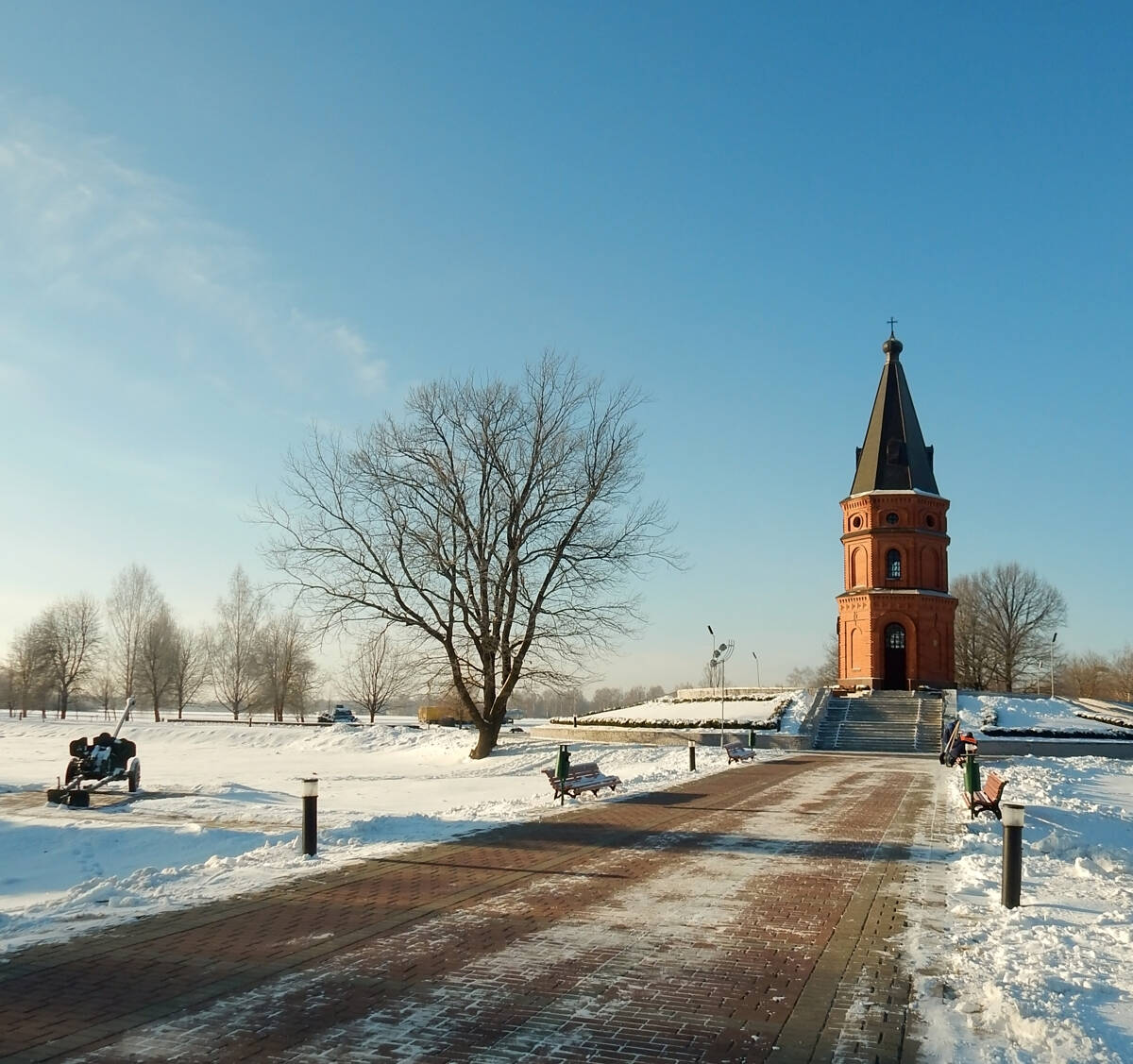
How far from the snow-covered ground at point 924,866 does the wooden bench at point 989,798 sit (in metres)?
0.23

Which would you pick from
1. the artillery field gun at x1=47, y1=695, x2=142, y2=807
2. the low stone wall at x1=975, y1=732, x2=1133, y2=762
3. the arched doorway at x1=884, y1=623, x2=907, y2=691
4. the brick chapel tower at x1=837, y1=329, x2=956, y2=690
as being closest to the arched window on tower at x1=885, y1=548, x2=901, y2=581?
the brick chapel tower at x1=837, y1=329, x2=956, y2=690

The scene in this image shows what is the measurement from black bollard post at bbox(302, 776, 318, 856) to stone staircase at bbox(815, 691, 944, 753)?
2869 cm

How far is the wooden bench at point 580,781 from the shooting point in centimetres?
1731

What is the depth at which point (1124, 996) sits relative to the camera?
249 inches

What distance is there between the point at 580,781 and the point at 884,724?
25629 millimetres

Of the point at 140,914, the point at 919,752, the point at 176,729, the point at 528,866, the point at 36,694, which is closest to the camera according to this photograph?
the point at 140,914

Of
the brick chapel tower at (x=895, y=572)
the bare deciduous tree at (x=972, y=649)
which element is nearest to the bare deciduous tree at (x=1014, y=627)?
the bare deciduous tree at (x=972, y=649)

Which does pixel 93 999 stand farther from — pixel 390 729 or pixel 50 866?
pixel 390 729

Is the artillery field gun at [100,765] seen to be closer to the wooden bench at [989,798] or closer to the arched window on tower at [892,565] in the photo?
the wooden bench at [989,798]

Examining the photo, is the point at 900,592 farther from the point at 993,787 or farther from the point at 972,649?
the point at 993,787

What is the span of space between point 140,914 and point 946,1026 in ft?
21.6

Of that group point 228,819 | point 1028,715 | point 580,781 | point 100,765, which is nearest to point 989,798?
point 580,781

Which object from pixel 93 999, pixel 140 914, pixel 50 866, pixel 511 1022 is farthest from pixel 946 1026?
pixel 50 866

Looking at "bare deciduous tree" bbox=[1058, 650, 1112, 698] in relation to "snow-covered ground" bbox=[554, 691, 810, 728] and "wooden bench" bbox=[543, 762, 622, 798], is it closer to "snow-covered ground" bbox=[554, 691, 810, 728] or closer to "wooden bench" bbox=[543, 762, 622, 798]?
"snow-covered ground" bbox=[554, 691, 810, 728]
